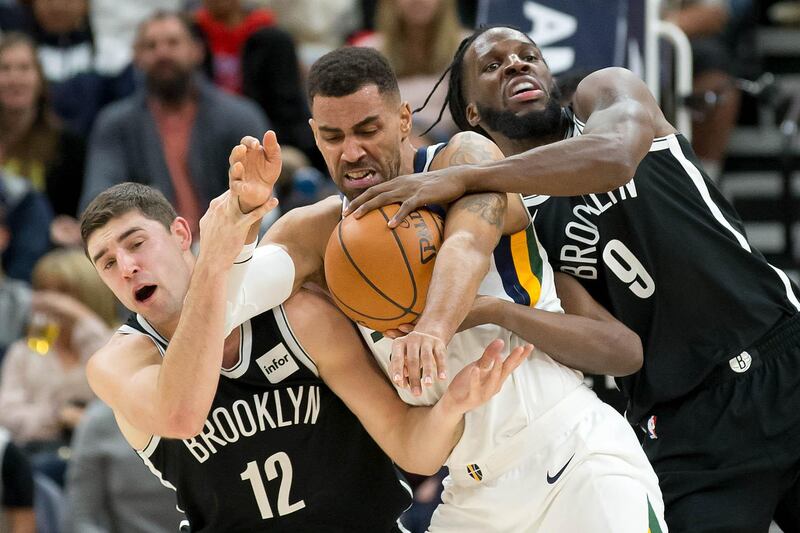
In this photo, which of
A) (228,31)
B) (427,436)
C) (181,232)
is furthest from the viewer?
(228,31)

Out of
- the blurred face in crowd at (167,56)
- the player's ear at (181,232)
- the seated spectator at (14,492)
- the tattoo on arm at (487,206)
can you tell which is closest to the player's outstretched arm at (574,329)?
the tattoo on arm at (487,206)

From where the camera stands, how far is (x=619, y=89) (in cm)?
452

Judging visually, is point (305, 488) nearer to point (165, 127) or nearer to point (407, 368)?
point (407, 368)

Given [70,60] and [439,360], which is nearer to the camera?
[439,360]

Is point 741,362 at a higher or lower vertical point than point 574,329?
lower

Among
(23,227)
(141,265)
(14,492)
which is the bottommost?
(14,492)

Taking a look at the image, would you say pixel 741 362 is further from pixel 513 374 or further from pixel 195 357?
pixel 195 357

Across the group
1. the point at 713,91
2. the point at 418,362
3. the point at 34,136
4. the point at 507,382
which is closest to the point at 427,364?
the point at 418,362

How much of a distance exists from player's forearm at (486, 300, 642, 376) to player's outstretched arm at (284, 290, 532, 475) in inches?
6.6

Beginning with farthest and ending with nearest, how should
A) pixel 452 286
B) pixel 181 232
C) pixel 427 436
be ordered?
1. pixel 181 232
2. pixel 427 436
3. pixel 452 286

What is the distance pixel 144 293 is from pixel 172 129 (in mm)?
4522

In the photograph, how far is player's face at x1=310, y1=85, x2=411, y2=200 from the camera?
4.17 metres

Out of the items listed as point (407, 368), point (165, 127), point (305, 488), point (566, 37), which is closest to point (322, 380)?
point (305, 488)

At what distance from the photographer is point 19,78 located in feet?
29.9
